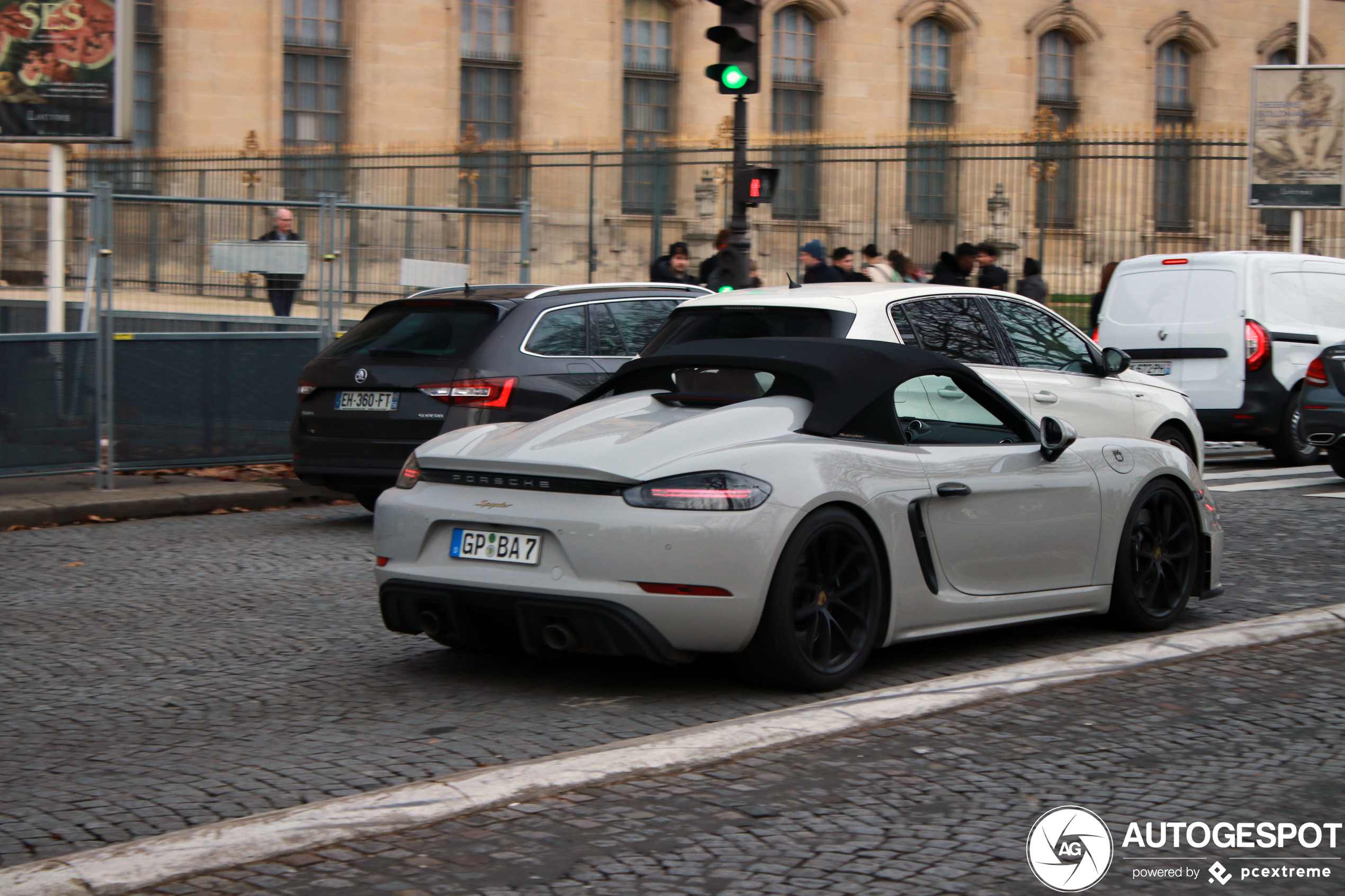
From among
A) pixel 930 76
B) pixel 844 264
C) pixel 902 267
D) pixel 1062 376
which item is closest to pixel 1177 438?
pixel 1062 376

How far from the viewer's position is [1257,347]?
14.7 meters

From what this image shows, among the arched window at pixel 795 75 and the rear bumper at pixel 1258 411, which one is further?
the arched window at pixel 795 75

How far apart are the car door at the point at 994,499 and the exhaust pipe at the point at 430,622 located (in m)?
1.84

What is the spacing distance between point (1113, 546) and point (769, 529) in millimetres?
2115

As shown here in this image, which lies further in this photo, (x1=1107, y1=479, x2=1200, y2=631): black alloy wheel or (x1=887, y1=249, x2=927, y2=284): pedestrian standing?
(x1=887, y1=249, x2=927, y2=284): pedestrian standing

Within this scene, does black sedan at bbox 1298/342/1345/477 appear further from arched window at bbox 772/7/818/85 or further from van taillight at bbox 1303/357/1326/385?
arched window at bbox 772/7/818/85

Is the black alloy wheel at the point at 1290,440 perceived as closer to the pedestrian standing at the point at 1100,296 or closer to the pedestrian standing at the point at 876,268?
the pedestrian standing at the point at 1100,296

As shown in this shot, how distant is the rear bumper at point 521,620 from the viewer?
537 cm

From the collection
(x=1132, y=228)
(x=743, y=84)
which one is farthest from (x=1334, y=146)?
(x=743, y=84)

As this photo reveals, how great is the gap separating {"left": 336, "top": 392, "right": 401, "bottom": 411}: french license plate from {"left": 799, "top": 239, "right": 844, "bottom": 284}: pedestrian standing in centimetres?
708

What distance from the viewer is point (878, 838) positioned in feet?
13.6

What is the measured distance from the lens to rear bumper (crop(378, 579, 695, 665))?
537 centimetres

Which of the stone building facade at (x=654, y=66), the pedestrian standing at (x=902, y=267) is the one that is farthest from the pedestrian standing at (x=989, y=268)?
the stone building facade at (x=654, y=66)

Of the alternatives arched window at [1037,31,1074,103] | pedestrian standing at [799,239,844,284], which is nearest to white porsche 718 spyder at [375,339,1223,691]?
pedestrian standing at [799,239,844,284]
